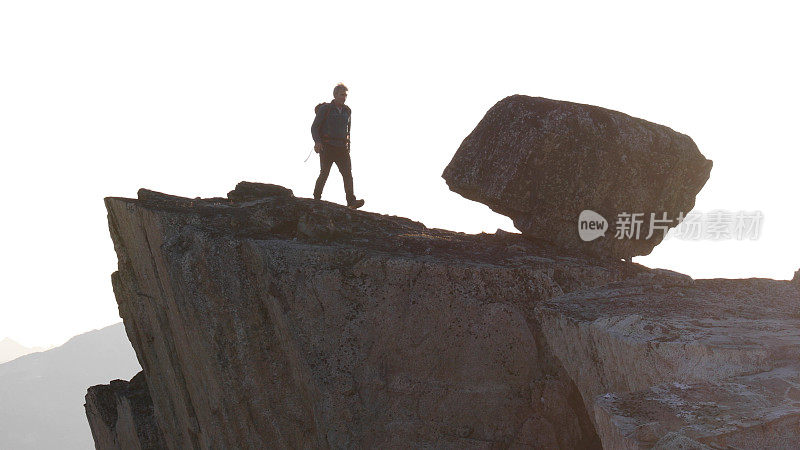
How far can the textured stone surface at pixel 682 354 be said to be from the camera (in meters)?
5.46

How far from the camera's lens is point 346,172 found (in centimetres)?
1510

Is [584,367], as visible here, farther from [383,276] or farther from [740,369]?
[383,276]

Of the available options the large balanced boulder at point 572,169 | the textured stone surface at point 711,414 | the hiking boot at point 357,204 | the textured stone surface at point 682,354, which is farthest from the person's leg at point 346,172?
the textured stone surface at point 711,414

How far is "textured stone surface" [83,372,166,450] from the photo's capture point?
48.0 ft

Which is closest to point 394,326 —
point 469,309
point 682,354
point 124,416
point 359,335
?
point 359,335

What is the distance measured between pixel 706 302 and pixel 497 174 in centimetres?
422

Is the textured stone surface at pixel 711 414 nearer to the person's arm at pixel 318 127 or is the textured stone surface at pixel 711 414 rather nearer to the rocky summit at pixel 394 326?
Result: the rocky summit at pixel 394 326

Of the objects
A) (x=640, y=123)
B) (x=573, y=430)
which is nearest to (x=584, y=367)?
(x=573, y=430)

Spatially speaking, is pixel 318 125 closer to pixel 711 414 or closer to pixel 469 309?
pixel 469 309

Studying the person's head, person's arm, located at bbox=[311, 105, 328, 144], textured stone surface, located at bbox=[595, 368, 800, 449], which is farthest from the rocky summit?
the person's head

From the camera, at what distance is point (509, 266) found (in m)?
10.6

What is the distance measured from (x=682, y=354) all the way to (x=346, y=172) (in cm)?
936

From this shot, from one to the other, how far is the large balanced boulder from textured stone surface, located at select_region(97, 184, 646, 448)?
39.9 inches

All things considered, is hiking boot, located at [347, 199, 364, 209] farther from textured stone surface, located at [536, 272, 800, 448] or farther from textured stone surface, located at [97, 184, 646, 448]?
textured stone surface, located at [536, 272, 800, 448]
